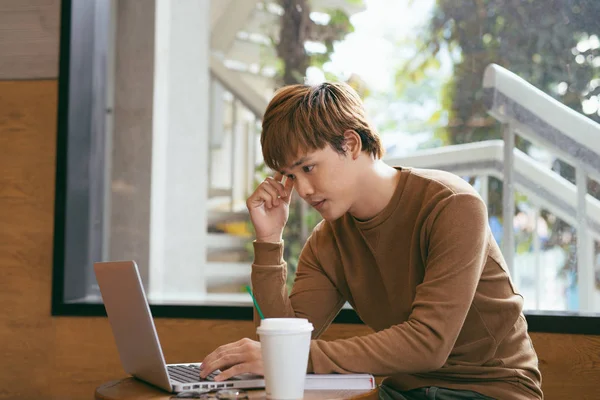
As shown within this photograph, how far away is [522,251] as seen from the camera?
239 cm

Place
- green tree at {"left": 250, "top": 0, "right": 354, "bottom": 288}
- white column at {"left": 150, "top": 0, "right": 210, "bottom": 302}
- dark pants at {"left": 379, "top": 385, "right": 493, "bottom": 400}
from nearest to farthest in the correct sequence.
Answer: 1. dark pants at {"left": 379, "top": 385, "right": 493, "bottom": 400}
2. green tree at {"left": 250, "top": 0, "right": 354, "bottom": 288}
3. white column at {"left": 150, "top": 0, "right": 210, "bottom": 302}

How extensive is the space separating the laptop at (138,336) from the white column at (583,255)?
1297 mm

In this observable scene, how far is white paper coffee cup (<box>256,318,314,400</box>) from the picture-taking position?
1102mm

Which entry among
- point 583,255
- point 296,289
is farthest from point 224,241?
point 583,255

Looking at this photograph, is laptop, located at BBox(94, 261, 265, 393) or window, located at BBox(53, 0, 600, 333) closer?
laptop, located at BBox(94, 261, 265, 393)

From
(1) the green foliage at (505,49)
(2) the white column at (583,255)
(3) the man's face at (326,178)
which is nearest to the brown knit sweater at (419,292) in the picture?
(3) the man's face at (326,178)

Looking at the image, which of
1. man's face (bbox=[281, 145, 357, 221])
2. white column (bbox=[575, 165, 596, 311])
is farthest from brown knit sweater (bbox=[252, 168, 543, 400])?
white column (bbox=[575, 165, 596, 311])

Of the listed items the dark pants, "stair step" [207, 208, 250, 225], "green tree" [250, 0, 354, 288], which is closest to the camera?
the dark pants

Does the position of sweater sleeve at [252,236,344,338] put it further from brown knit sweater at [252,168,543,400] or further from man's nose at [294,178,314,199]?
man's nose at [294,178,314,199]

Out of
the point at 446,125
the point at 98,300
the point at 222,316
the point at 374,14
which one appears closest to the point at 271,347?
the point at 222,316

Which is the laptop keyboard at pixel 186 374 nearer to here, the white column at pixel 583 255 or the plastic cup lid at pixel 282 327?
the plastic cup lid at pixel 282 327

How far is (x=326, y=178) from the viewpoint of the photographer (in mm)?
1548

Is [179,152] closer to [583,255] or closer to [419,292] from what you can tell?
[583,255]

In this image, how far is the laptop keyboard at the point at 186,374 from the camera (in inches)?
54.5
